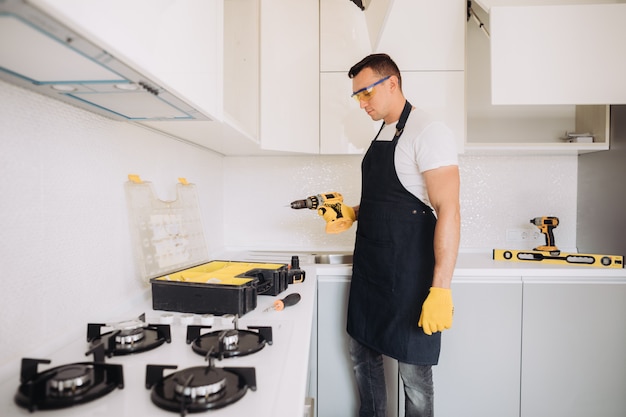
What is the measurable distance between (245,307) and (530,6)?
168cm

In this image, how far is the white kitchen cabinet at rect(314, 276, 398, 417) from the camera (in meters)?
1.84

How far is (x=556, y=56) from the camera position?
1704mm

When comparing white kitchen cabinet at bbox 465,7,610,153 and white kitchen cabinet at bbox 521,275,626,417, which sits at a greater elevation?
white kitchen cabinet at bbox 465,7,610,153

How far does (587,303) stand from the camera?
181cm

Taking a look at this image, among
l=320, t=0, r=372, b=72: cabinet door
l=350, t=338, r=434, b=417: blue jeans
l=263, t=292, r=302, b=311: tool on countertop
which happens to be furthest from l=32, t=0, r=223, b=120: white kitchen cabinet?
l=350, t=338, r=434, b=417: blue jeans

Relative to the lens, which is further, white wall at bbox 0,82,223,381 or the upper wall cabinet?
the upper wall cabinet

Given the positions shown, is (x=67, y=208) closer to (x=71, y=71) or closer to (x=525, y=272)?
(x=71, y=71)

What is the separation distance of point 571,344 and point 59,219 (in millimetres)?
2046

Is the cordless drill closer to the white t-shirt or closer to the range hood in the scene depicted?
the white t-shirt

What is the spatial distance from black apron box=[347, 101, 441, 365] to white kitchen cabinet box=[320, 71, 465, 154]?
18.2 inches

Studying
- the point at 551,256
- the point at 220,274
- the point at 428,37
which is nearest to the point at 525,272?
the point at 551,256

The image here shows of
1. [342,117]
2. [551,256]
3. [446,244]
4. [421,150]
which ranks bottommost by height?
[551,256]

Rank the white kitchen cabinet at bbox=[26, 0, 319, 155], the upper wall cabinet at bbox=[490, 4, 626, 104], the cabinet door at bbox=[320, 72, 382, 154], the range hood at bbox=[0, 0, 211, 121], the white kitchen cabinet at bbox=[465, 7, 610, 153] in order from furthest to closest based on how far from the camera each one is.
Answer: the white kitchen cabinet at bbox=[465, 7, 610, 153]
the cabinet door at bbox=[320, 72, 382, 154]
the upper wall cabinet at bbox=[490, 4, 626, 104]
the white kitchen cabinet at bbox=[26, 0, 319, 155]
the range hood at bbox=[0, 0, 211, 121]

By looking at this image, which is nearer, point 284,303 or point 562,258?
point 284,303
